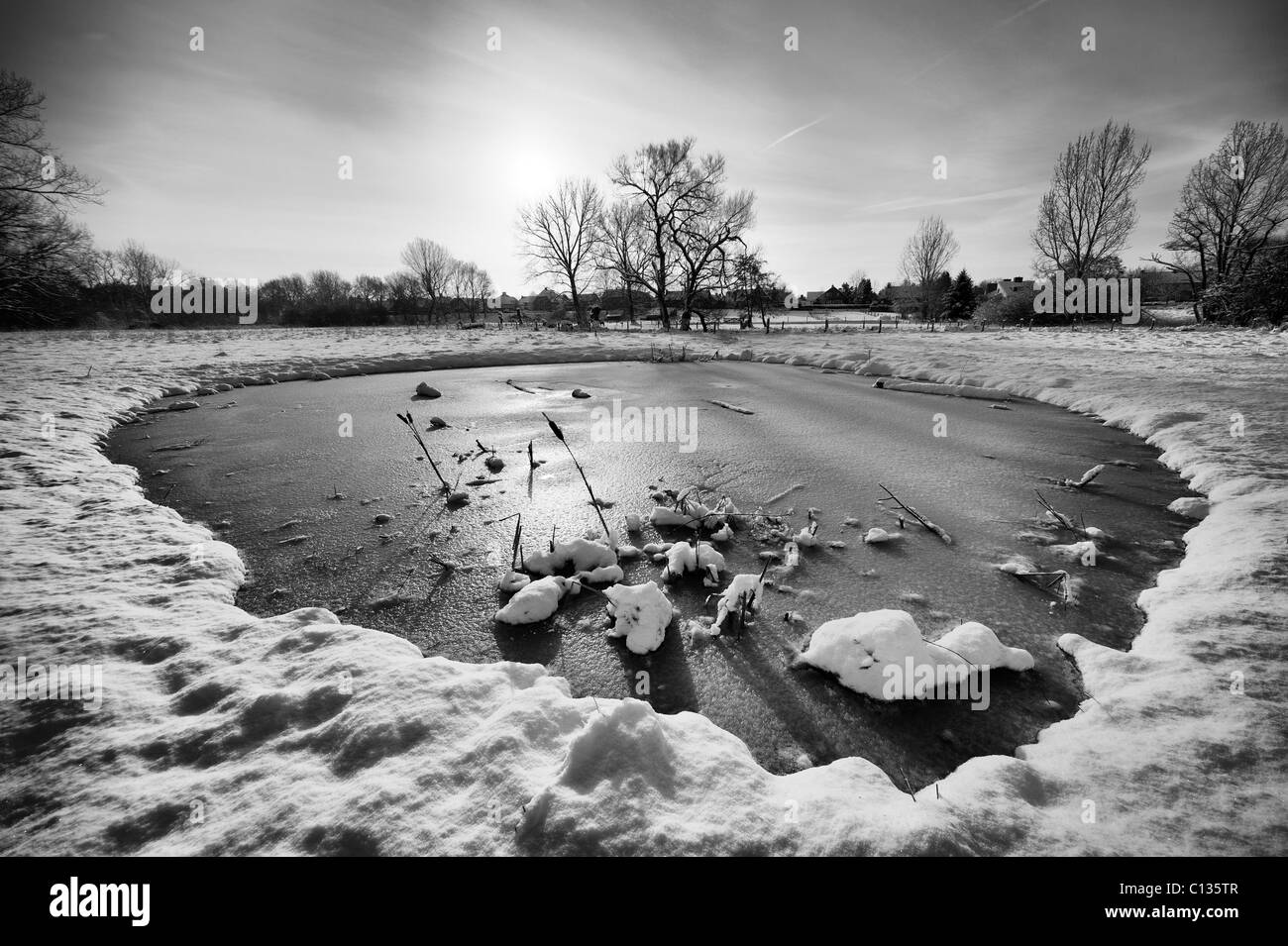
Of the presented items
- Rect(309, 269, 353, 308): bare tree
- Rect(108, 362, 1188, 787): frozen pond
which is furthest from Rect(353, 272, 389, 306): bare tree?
Rect(108, 362, 1188, 787): frozen pond

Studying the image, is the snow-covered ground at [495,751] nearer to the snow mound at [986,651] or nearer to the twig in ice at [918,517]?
the snow mound at [986,651]

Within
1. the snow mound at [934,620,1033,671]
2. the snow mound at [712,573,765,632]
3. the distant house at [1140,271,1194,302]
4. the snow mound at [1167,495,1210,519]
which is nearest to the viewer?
the snow mound at [934,620,1033,671]

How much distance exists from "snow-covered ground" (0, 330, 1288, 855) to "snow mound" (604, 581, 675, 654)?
0.49 metres

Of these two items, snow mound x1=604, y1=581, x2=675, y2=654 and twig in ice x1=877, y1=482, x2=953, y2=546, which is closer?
snow mound x1=604, y1=581, x2=675, y2=654

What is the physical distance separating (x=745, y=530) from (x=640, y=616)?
1504mm

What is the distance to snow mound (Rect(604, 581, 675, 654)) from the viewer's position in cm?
240

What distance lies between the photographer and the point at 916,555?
10.7 ft

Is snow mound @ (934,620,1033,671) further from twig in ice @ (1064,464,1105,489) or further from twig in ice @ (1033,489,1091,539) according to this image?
twig in ice @ (1064,464,1105,489)

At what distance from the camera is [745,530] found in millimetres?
3688

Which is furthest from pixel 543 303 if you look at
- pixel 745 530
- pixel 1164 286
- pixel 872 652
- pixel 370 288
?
pixel 872 652

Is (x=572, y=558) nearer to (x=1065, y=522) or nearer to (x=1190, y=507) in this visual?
(x=1065, y=522)

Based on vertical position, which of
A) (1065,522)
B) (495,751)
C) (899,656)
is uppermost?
(1065,522)

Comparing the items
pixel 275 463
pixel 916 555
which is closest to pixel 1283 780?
pixel 916 555

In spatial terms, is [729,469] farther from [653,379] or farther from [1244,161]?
[1244,161]
